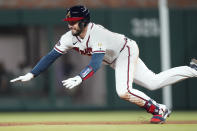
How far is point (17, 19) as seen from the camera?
14031mm

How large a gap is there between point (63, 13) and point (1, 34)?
177cm

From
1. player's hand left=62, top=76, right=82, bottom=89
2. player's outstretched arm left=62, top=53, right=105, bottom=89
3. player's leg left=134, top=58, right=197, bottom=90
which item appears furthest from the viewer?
player's leg left=134, top=58, right=197, bottom=90

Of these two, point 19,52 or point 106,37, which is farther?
point 19,52

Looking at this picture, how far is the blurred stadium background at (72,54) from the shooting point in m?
14.1

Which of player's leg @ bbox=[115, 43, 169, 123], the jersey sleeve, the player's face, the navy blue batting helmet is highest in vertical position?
the navy blue batting helmet

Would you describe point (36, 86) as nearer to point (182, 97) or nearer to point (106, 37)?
point (182, 97)

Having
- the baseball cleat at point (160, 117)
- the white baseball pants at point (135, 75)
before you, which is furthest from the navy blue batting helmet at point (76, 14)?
the baseball cleat at point (160, 117)

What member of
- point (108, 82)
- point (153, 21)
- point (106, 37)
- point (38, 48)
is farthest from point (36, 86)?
point (106, 37)

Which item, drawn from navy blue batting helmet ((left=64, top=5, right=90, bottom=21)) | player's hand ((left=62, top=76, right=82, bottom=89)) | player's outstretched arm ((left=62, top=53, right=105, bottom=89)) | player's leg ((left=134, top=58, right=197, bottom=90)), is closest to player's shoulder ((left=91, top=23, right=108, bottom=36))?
navy blue batting helmet ((left=64, top=5, right=90, bottom=21))

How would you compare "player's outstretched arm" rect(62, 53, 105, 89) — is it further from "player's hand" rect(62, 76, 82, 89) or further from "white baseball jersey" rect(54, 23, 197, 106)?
"white baseball jersey" rect(54, 23, 197, 106)

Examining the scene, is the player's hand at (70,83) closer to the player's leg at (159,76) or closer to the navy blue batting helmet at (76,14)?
the navy blue batting helmet at (76,14)

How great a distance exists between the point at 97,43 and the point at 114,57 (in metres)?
0.56

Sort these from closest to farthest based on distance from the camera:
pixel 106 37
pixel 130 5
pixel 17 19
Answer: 1. pixel 106 37
2. pixel 17 19
3. pixel 130 5

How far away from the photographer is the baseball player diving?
25.8 feet
